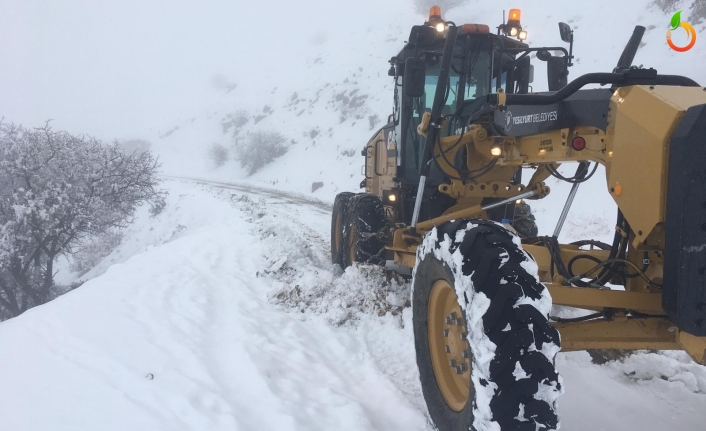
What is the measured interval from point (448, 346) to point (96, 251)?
2084 centimetres

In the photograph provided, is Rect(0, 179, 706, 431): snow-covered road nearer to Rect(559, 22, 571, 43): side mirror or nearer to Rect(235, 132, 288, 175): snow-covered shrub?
Rect(559, 22, 571, 43): side mirror

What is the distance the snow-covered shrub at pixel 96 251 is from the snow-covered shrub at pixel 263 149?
1593 cm

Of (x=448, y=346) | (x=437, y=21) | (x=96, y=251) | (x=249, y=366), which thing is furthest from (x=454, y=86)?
(x=96, y=251)

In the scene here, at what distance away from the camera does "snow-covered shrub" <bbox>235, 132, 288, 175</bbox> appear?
3469 cm

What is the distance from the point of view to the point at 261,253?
7.29 m

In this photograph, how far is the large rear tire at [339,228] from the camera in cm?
652

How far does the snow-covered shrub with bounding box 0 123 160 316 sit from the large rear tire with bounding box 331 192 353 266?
37.2 ft

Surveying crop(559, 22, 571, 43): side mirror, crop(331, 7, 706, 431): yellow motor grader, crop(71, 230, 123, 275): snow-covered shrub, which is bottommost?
crop(71, 230, 123, 275): snow-covered shrub

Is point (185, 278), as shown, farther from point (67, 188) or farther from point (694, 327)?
point (67, 188)

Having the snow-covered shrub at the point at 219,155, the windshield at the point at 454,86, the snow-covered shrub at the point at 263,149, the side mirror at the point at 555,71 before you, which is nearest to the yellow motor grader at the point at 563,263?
the side mirror at the point at 555,71

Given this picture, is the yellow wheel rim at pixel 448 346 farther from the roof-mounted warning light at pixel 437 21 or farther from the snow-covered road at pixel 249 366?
the roof-mounted warning light at pixel 437 21

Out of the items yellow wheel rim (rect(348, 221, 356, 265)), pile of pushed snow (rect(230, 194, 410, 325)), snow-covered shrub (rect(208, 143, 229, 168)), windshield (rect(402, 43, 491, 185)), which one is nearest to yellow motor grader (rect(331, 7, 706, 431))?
windshield (rect(402, 43, 491, 185))

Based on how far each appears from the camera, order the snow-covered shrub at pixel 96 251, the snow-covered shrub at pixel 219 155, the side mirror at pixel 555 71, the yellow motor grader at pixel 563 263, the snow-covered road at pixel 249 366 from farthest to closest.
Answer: the snow-covered shrub at pixel 219 155 < the snow-covered shrub at pixel 96 251 < the side mirror at pixel 555 71 < the snow-covered road at pixel 249 366 < the yellow motor grader at pixel 563 263

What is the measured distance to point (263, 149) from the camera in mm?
35000
